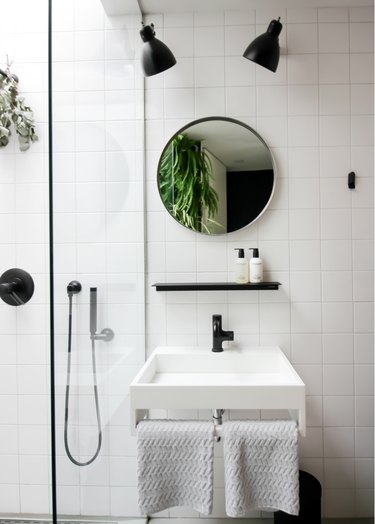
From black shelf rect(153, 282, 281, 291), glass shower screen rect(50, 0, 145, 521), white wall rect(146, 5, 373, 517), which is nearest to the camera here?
glass shower screen rect(50, 0, 145, 521)

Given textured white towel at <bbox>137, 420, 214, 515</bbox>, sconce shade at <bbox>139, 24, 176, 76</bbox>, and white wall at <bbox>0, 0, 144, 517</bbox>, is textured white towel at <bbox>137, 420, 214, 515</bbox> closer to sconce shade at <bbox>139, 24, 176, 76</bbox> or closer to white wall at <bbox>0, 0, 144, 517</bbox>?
white wall at <bbox>0, 0, 144, 517</bbox>

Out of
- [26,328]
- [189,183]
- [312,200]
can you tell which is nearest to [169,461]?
[26,328]

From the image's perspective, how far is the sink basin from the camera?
1.27m

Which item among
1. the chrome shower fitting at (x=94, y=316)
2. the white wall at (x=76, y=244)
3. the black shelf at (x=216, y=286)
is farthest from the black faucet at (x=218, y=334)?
the chrome shower fitting at (x=94, y=316)

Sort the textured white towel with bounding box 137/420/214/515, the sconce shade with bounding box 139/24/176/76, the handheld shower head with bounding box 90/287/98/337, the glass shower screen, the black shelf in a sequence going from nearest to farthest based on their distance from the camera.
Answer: the glass shower screen → the handheld shower head with bounding box 90/287/98/337 → the textured white towel with bounding box 137/420/214/515 → the sconce shade with bounding box 139/24/176/76 → the black shelf

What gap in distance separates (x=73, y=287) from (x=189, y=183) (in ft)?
3.22

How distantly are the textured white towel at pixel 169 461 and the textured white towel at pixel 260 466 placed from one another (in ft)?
0.30

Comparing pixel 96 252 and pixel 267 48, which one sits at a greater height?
pixel 267 48

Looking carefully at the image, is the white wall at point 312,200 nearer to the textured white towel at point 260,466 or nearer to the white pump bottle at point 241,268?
the white pump bottle at point 241,268

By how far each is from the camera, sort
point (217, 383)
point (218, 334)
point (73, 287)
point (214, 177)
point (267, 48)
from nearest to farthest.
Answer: point (73, 287) < point (217, 383) < point (267, 48) < point (218, 334) < point (214, 177)

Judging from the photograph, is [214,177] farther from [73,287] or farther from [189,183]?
[73,287]

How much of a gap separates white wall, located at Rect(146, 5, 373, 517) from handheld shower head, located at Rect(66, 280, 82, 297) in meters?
0.93

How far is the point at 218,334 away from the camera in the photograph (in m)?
1.67

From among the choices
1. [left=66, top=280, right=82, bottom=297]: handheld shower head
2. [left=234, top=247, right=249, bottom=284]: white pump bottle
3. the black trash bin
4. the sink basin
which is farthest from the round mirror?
the black trash bin
